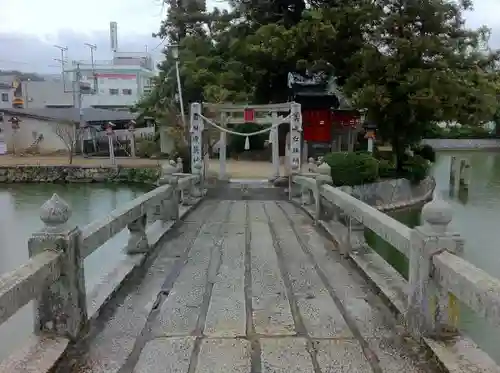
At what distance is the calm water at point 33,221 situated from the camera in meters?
5.38

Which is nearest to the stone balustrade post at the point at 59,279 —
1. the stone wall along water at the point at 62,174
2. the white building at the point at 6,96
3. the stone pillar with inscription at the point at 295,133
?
the stone pillar with inscription at the point at 295,133

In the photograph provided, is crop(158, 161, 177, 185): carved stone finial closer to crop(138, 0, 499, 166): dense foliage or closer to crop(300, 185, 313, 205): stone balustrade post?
crop(300, 185, 313, 205): stone balustrade post

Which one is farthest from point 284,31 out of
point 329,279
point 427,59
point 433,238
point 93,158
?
point 93,158

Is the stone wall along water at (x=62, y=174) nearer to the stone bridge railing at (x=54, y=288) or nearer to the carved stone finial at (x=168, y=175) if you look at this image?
the carved stone finial at (x=168, y=175)

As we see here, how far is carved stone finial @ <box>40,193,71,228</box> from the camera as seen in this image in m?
2.57

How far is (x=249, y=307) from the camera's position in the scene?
127 inches

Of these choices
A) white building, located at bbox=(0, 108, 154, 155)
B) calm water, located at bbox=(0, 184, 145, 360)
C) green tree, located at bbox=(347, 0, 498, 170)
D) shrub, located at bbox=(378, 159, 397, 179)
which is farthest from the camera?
white building, located at bbox=(0, 108, 154, 155)

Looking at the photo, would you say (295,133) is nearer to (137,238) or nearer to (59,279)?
(137,238)

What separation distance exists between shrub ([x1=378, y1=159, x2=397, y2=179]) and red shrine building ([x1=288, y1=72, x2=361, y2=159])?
6.67ft

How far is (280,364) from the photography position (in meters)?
2.45

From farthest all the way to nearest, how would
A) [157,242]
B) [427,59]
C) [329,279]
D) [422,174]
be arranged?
[422,174] → [427,59] → [157,242] → [329,279]

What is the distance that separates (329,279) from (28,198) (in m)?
16.9

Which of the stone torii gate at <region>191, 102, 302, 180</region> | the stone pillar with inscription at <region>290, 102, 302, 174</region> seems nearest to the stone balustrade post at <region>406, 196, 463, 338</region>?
the stone torii gate at <region>191, 102, 302, 180</region>

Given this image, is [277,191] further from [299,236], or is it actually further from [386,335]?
[386,335]
